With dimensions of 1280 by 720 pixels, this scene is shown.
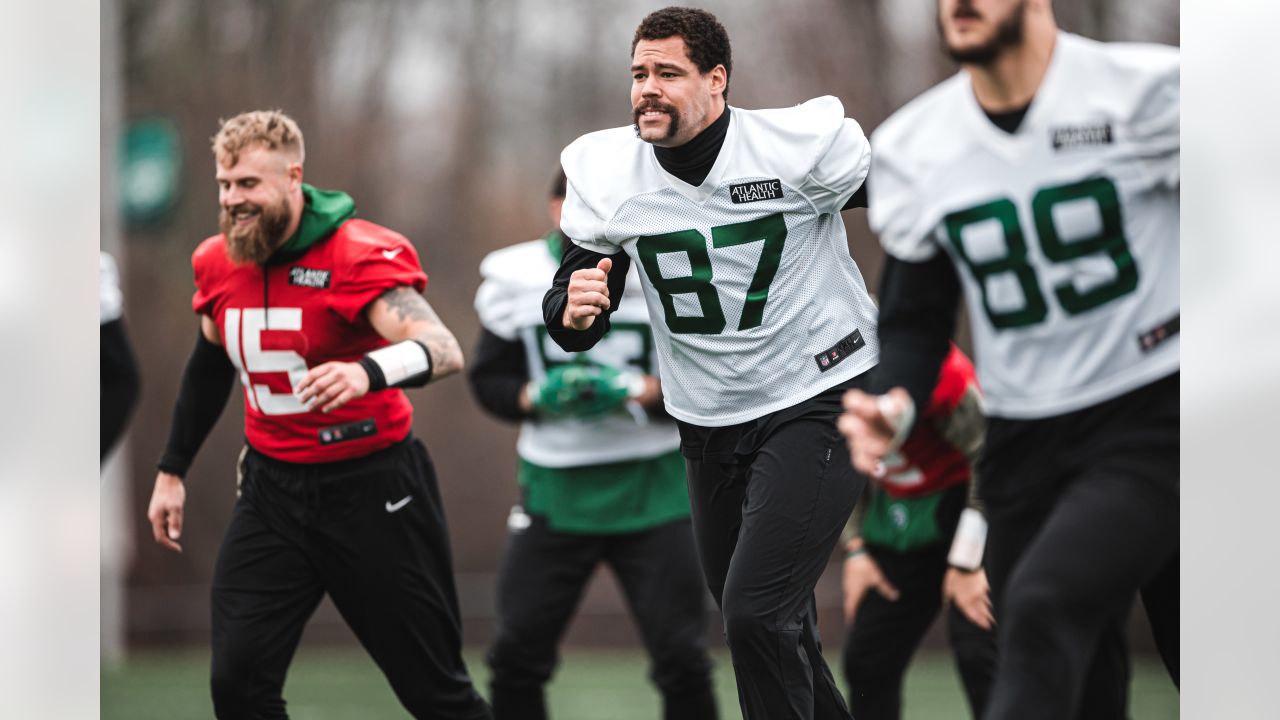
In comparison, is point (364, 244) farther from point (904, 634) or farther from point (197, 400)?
point (904, 634)

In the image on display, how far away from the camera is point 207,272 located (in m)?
3.68

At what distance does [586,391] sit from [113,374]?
1.59m

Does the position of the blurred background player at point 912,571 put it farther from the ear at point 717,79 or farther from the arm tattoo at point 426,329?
the arm tattoo at point 426,329

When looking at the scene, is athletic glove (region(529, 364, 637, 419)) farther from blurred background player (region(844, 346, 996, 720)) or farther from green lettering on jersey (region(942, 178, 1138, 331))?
green lettering on jersey (region(942, 178, 1138, 331))

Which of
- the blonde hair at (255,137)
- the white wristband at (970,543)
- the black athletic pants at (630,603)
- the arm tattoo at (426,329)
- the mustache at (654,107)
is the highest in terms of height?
the mustache at (654,107)

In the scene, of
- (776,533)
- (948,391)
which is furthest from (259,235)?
(948,391)

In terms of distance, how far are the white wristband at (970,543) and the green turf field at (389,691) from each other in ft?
7.84

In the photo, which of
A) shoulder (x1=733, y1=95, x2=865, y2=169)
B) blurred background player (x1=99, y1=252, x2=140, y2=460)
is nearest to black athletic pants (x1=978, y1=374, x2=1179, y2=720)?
shoulder (x1=733, y1=95, x2=865, y2=169)

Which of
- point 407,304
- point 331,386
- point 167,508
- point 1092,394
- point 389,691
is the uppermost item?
point 1092,394

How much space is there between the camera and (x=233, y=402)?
7.50m

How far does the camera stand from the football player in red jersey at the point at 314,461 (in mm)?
3492

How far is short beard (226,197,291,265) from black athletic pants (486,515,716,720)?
1355 millimetres

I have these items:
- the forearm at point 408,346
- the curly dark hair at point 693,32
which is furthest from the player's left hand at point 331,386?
the curly dark hair at point 693,32
